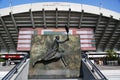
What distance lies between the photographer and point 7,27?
45.2m

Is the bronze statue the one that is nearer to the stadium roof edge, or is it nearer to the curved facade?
the curved facade

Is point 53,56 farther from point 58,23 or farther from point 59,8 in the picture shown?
point 58,23

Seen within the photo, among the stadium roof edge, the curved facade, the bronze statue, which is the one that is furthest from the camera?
the curved facade

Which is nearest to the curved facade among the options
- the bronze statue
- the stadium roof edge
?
the stadium roof edge

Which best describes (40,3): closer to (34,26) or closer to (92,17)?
(34,26)

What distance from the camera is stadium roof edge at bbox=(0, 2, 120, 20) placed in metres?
41.2

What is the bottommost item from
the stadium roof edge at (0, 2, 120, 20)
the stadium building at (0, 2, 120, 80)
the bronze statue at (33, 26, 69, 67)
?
the bronze statue at (33, 26, 69, 67)

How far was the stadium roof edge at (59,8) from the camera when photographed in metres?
41.2

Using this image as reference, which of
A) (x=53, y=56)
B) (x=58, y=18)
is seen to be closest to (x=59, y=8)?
(x=58, y=18)

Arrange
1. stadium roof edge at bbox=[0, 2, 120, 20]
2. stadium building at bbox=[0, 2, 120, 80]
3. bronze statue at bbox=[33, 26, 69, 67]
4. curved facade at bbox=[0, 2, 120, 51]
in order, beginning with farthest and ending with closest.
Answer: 1. stadium building at bbox=[0, 2, 120, 80]
2. curved facade at bbox=[0, 2, 120, 51]
3. stadium roof edge at bbox=[0, 2, 120, 20]
4. bronze statue at bbox=[33, 26, 69, 67]

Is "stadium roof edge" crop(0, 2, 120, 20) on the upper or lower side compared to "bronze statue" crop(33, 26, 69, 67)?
upper

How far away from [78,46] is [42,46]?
6.68ft

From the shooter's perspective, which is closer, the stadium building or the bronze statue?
the bronze statue

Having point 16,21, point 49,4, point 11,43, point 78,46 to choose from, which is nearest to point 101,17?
point 49,4
